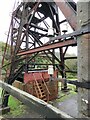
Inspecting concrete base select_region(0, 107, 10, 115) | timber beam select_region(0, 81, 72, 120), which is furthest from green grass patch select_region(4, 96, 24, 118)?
timber beam select_region(0, 81, 72, 120)

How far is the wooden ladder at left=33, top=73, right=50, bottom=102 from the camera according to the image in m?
7.80

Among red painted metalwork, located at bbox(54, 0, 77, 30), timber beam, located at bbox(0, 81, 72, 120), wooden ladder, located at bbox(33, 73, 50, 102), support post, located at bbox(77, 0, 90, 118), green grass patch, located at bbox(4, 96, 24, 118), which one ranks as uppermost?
red painted metalwork, located at bbox(54, 0, 77, 30)

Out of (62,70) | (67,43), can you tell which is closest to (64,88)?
(62,70)

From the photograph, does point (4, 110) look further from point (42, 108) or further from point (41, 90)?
point (42, 108)

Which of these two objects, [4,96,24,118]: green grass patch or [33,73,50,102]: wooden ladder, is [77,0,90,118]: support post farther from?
[33,73,50,102]: wooden ladder

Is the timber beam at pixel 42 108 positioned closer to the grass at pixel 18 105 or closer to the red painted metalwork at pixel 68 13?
the red painted metalwork at pixel 68 13

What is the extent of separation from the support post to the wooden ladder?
6249 millimetres

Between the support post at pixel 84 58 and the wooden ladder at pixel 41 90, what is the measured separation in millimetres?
6249

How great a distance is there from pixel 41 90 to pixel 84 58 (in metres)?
6.81

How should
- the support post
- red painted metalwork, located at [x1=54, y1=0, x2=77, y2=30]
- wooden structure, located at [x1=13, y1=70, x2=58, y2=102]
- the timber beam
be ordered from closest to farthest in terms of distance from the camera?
the timber beam
the support post
red painted metalwork, located at [x1=54, y1=0, x2=77, y2=30]
wooden structure, located at [x1=13, y1=70, x2=58, y2=102]

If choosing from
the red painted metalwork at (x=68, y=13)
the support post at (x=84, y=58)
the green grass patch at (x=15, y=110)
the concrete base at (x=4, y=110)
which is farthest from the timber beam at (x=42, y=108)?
the concrete base at (x=4, y=110)

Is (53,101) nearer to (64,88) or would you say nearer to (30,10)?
(64,88)

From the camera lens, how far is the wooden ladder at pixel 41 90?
25.6 ft

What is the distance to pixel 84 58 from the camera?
1522 millimetres
